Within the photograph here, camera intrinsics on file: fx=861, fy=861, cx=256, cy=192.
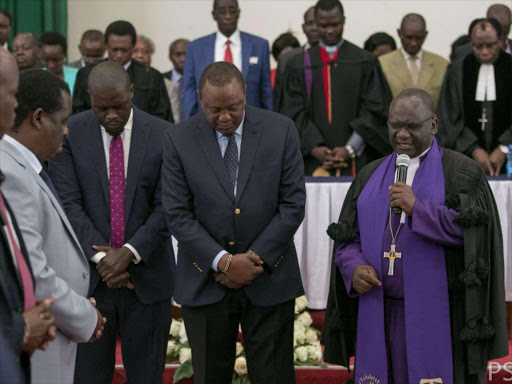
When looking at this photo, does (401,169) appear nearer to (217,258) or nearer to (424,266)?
(424,266)

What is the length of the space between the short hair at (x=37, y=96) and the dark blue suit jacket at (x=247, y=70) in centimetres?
453

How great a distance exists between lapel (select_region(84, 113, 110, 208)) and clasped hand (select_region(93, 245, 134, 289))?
26 centimetres

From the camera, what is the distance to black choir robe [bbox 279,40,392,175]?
7438mm

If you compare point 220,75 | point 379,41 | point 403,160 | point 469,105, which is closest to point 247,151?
point 220,75

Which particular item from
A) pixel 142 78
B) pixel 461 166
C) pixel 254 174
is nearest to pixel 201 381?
pixel 254 174

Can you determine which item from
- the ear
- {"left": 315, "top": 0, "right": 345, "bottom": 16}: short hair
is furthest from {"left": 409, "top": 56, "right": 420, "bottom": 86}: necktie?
the ear

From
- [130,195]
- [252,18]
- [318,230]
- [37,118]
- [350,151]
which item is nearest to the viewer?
[37,118]

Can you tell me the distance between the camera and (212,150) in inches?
173

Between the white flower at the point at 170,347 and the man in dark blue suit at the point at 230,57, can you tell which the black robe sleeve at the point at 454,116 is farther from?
the white flower at the point at 170,347

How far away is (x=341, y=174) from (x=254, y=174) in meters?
3.13

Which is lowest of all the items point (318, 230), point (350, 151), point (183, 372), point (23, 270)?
point (183, 372)

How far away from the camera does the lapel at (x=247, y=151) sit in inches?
171

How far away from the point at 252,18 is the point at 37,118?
28.1 ft

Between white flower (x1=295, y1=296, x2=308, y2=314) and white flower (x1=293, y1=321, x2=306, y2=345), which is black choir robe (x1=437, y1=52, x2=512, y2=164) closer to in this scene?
white flower (x1=295, y1=296, x2=308, y2=314)
